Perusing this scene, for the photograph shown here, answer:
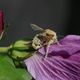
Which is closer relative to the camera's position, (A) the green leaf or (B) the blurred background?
(A) the green leaf

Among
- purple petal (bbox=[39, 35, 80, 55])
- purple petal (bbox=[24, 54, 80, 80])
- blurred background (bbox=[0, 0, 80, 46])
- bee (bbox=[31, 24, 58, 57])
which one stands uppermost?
bee (bbox=[31, 24, 58, 57])

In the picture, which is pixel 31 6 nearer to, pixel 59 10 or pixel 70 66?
pixel 59 10

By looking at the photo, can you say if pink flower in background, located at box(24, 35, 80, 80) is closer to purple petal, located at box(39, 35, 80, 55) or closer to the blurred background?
purple petal, located at box(39, 35, 80, 55)

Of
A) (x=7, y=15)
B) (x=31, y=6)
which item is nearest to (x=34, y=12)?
(x=31, y=6)

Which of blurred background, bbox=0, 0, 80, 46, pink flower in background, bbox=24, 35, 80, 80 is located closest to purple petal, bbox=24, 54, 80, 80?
pink flower in background, bbox=24, 35, 80, 80

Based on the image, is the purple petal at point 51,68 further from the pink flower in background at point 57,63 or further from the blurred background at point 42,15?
the blurred background at point 42,15

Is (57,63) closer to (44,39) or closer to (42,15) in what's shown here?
(44,39)

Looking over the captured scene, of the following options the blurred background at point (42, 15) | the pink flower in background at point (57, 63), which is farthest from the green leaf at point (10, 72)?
the blurred background at point (42, 15)
